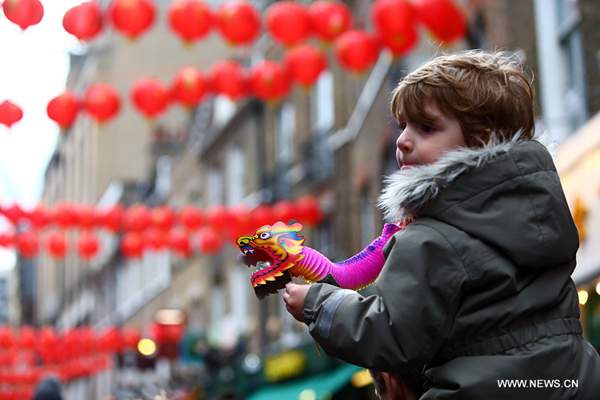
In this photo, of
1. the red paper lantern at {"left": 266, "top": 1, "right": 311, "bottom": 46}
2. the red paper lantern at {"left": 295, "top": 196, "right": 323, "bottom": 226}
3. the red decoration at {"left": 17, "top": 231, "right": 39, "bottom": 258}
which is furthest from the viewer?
the red decoration at {"left": 17, "top": 231, "right": 39, "bottom": 258}

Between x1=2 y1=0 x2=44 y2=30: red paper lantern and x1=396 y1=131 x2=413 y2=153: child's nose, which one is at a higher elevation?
x1=396 y1=131 x2=413 y2=153: child's nose

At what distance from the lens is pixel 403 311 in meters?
2.81

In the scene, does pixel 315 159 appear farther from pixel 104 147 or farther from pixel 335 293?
pixel 104 147

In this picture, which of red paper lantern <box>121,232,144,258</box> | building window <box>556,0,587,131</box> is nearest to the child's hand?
building window <box>556,0,587,131</box>

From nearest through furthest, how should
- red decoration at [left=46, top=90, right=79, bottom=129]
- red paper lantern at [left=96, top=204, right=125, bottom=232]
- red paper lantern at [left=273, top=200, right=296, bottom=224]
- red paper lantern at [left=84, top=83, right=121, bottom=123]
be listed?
1. red decoration at [left=46, top=90, right=79, bottom=129]
2. red paper lantern at [left=84, top=83, right=121, bottom=123]
3. red paper lantern at [left=273, top=200, right=296, bottom=224]
4. red paper lantern at [left=96, top=204, right=125, bottom=232]

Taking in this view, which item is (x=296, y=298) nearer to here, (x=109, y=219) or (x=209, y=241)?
(x=109, y=219)

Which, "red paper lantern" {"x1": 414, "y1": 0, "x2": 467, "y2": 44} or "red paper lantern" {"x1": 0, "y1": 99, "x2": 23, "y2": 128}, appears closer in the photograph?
"red paper lantern" {"x1": 414, "y1": 0, "x2": 467, "y2": 44}

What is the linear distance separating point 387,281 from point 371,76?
62.6 ft

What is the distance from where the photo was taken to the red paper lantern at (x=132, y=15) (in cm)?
1611

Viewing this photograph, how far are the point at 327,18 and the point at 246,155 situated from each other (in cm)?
1644

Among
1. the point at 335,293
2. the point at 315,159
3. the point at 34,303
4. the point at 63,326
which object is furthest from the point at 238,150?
the point at 34,303

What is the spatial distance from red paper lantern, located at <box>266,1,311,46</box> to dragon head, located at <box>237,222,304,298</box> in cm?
1338

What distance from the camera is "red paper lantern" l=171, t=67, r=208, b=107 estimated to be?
62.1ft

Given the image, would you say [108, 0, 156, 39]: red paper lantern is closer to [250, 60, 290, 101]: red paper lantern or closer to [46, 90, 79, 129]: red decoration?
[46, 90, 79, 129]: red decoration
